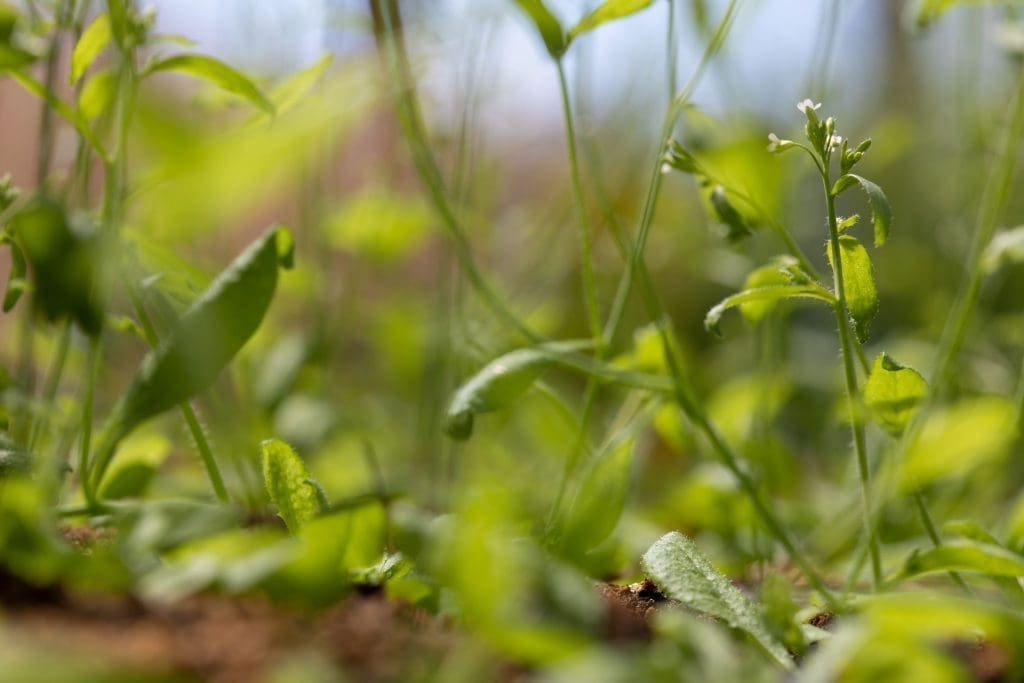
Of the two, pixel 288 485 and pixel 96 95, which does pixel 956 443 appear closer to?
pixel 288 485

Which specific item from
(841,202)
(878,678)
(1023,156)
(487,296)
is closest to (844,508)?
(487,296)

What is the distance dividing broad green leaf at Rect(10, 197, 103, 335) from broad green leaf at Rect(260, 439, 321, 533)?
0.13 meters

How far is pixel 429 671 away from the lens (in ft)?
1.17

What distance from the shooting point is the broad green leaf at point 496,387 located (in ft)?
1.79

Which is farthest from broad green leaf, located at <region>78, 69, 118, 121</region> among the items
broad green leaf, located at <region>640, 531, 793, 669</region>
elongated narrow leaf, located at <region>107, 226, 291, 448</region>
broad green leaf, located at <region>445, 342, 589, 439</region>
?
broad green leaf, located at <region>640, 531, 793, 669</region>

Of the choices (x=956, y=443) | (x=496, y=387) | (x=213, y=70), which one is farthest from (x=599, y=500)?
(x=213, y=70)

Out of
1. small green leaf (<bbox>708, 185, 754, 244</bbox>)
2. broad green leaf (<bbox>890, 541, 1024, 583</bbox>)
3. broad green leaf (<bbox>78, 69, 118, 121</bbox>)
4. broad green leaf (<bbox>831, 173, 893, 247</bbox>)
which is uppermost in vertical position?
broad green leaf (<bbox>78, 69, 118, 121</bbox>)

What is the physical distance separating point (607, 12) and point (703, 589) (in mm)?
304

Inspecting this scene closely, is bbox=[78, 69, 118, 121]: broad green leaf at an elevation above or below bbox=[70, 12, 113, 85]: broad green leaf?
below

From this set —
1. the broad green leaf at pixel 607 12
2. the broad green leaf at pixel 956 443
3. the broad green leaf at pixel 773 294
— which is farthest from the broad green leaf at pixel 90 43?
the broad green leaf at pixel 956 443

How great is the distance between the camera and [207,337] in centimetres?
51

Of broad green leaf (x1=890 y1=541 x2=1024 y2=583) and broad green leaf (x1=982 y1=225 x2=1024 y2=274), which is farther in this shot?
broad green leaf (x1=982 y1=225 x2=1024 y2=274)

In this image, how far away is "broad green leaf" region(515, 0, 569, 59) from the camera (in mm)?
548

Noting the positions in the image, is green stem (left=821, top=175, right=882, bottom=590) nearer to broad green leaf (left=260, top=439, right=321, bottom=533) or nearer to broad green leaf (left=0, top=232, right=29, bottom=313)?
broad green leaf (left=260, top=439, right=321, bottom=533)
